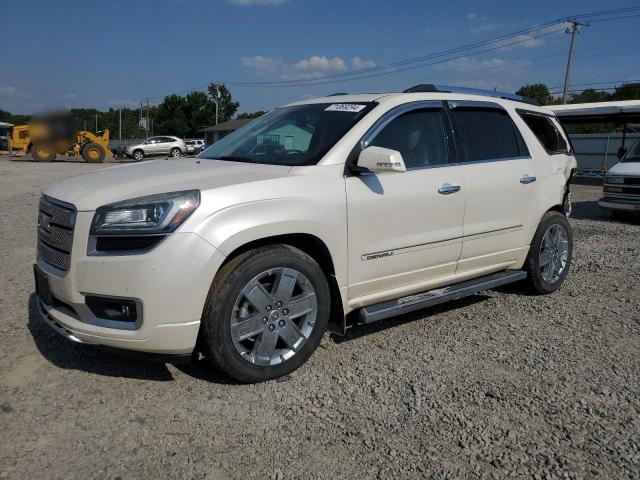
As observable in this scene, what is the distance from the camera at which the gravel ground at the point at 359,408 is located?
8.41 ft

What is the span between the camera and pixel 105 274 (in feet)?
9.60

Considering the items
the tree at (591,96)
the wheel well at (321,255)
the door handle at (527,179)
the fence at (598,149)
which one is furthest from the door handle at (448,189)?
the tree at (591,96)

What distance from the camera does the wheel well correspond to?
336cm

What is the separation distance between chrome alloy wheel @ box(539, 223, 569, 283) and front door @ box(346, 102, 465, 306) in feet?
4.43

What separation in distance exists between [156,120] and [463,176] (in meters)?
86.2

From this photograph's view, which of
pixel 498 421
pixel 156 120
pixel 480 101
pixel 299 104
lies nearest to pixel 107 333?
pixel 498 421

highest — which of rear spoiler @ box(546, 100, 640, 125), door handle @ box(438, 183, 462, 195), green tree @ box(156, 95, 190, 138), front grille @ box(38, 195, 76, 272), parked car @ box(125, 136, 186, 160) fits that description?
green tree @ box(156, 95, 190, 138)

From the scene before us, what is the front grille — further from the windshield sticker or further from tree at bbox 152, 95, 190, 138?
tree at bbox 152, 95, 190, 138

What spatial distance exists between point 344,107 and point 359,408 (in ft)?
7.19

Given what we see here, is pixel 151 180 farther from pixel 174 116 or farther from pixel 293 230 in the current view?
pixel 174 116

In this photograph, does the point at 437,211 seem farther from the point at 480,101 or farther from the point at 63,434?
the point at 63,434

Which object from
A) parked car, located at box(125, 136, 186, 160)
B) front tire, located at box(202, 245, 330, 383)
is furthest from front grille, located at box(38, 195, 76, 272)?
parked car, located at box(125, 136, 186, 160)

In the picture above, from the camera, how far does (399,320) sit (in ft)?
14.8

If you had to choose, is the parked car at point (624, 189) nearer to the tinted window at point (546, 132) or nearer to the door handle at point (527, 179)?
the tinted window at point (546, 132)
